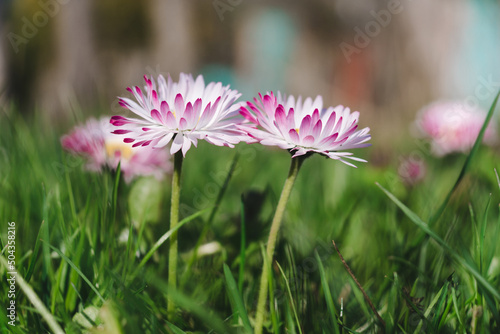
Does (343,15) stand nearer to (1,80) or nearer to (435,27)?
(435,27)

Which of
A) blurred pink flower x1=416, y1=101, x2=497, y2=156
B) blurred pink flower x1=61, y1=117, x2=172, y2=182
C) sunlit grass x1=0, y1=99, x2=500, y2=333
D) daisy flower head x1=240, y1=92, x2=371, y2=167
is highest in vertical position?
blurred pink flower x1=416, y1=101, x2=497, y2=156

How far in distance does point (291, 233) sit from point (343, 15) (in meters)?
3.24

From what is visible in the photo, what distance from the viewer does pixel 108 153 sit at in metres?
0.92

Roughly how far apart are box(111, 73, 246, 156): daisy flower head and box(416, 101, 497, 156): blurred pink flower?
0.99m

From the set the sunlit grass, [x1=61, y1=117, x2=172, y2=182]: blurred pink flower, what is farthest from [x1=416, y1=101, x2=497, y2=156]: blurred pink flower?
[x1=61, y1=117, x2=172, y2=182]: blurred pink flower

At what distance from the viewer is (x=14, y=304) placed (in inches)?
18.4

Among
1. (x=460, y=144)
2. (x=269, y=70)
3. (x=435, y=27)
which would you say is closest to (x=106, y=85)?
(x=269, y=70)

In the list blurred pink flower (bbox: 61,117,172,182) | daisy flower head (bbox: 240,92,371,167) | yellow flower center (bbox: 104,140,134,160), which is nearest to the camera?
daisy flower head (bbox: 240,92,371,167)

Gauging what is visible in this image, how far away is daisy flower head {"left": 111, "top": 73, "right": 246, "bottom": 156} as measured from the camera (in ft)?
1.40

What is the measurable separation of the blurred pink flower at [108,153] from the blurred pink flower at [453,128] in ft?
2.80

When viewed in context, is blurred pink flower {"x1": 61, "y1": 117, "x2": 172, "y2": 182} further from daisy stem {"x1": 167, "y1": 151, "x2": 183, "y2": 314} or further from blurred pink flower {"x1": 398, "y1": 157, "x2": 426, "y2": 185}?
blurred pink flower {"x1": 398, "y1": 157, "x2": 426, "y2": 185}

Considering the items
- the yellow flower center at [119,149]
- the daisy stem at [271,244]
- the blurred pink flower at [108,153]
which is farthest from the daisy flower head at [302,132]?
the yellow flower center at [119,149]

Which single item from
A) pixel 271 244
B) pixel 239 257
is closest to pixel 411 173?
pixel 239 257

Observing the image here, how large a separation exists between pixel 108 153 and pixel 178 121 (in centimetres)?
53
